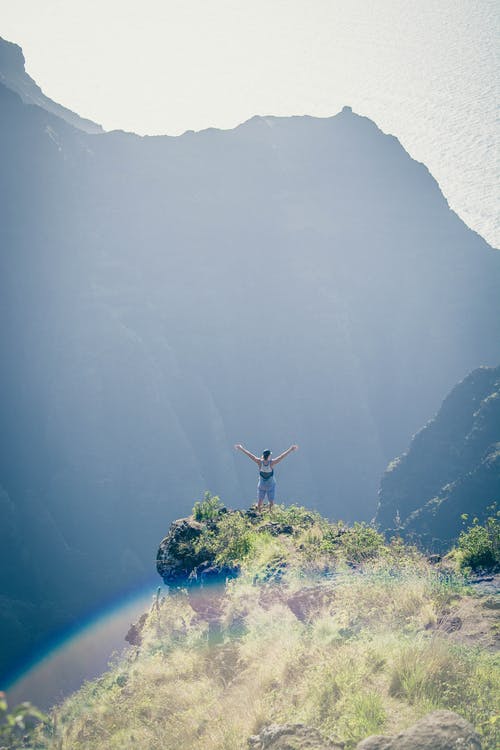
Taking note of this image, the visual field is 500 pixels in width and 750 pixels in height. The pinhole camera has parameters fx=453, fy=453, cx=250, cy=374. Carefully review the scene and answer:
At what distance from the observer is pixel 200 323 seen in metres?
91.3

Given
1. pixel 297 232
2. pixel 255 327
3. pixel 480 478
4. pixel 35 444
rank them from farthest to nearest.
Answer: pixel 297 232, pixel 255 327, pixel 35 444, pixel 480 478

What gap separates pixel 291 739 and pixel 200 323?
88861 millimetres

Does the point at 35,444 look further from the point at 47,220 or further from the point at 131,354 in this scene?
the point at 47,220

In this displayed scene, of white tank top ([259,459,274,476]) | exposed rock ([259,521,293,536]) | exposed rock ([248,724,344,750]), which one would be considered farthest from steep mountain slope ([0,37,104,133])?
exposed rock ([248,724,344,750])

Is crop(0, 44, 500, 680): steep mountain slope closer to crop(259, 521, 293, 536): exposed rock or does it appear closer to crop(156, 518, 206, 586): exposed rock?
crop(156, 518, 206, 586): exposed rock

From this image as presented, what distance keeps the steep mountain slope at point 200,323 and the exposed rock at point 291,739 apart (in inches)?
2084

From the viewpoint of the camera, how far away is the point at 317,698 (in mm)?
4719

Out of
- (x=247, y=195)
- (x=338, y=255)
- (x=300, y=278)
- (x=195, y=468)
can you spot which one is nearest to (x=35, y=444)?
(x=195, y=468)

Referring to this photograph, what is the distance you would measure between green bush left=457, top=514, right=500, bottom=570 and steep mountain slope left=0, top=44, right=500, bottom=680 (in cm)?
5183

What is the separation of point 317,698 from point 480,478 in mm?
50083

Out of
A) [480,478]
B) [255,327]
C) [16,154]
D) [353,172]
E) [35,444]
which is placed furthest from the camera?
[353,172]

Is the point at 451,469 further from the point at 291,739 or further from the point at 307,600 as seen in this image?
the point at 291,739

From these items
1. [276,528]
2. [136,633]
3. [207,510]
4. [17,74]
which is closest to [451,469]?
[207,510]

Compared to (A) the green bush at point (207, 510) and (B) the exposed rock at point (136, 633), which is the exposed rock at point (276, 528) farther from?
(B) the exposed rock at point (136, 633)
